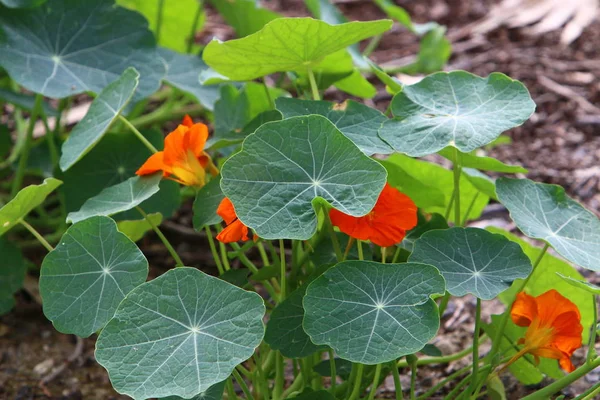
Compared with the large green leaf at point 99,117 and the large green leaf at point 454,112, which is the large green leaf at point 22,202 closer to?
the large green leaf at point 99,117

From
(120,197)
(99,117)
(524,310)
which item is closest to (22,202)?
(120,197)

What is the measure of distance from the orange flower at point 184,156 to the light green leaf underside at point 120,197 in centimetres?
3

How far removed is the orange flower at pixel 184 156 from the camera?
1.38 metres

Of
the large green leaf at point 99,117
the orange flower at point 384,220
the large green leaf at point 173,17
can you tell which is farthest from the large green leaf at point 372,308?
the large green leaf at point 173,17

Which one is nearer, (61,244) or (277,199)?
(277,199)

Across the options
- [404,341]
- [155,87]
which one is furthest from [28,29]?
[404,341]

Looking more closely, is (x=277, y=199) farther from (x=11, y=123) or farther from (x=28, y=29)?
(x=11, y=123)

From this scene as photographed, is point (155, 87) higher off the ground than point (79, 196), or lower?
higher

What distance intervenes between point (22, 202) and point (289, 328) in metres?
0.57

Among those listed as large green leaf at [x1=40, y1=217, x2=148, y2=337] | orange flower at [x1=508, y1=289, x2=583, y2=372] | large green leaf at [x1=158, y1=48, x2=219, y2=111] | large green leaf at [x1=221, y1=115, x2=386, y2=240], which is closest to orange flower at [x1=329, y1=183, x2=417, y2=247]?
large green leaf at [x1=221, y1=115, x2=386, y2=240]

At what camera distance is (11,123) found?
2902 millimetres

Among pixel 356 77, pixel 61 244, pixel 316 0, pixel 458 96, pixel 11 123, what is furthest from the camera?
pixel 11 123

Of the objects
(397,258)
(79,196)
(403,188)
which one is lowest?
(79,196)

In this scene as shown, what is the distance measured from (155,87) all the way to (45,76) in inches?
10.8
